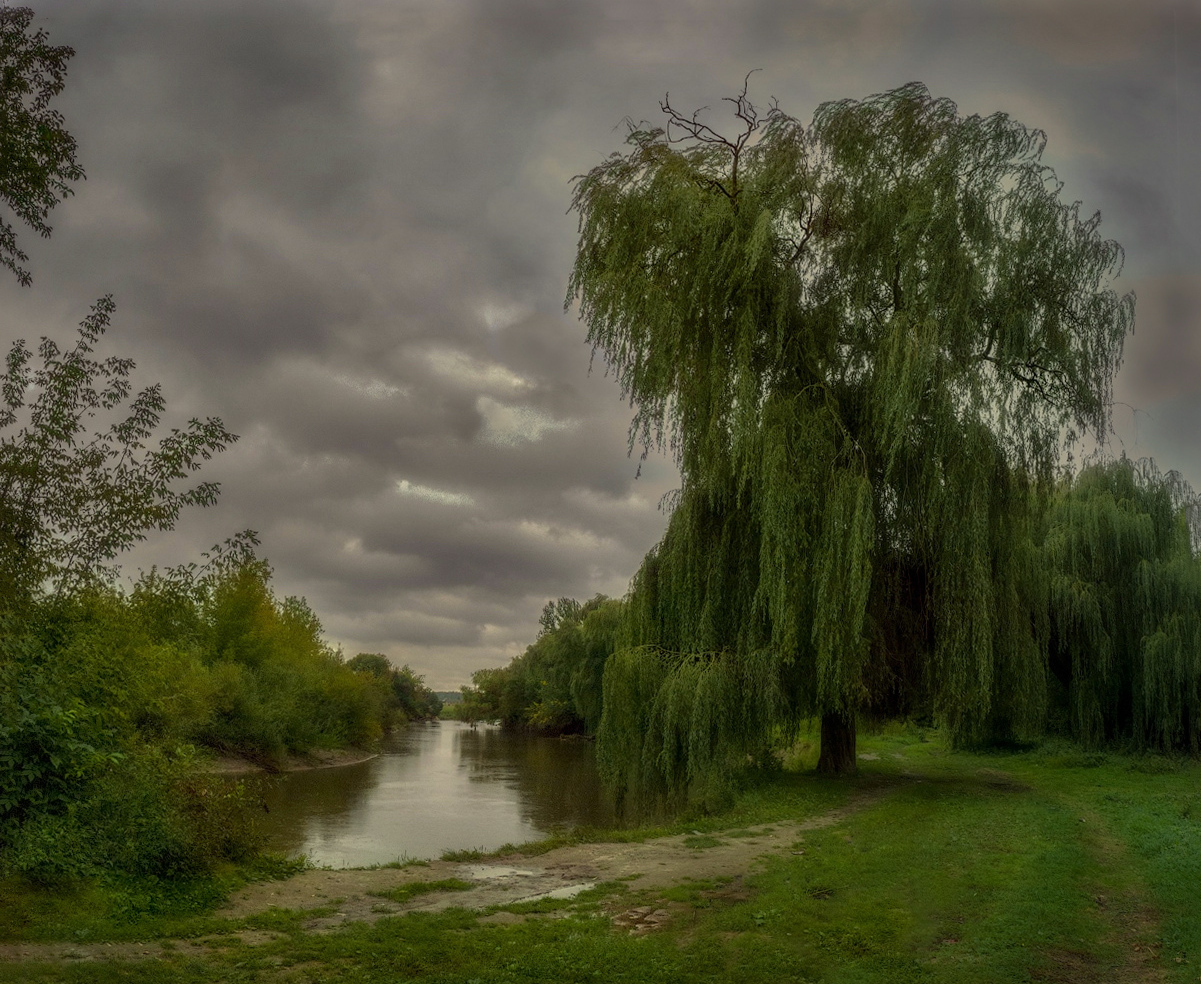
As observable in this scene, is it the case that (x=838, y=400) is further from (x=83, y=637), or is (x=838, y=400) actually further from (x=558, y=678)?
(x=558, y=678)

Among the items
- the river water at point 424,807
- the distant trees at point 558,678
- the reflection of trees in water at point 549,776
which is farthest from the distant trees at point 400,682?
the river water at point 424,807

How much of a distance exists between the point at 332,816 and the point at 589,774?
12729mm

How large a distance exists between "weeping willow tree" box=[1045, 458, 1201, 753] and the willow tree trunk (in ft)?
22.5

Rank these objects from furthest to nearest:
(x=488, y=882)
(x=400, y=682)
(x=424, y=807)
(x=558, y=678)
Result: (x=400, y=682) → (x=558, y=678) → (x=424, y=807) → (x=488, y=882)

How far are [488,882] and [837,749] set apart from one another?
1083 centimetres

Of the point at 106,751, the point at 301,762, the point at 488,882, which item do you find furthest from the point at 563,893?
the point at 301,762

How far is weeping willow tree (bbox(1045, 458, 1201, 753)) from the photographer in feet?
70.2

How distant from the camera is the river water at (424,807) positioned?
17.6 metres

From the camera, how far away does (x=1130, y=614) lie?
2233 cm

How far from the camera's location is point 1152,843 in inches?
456

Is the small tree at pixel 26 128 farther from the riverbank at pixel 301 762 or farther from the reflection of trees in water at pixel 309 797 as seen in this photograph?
the riverbank at pixel 301 762

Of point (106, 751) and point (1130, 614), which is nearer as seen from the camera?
point (106, 751)

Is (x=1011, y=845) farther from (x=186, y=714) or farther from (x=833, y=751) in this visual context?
(x=186, y=714)

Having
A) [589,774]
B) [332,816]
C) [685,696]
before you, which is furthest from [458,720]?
[685,696]
